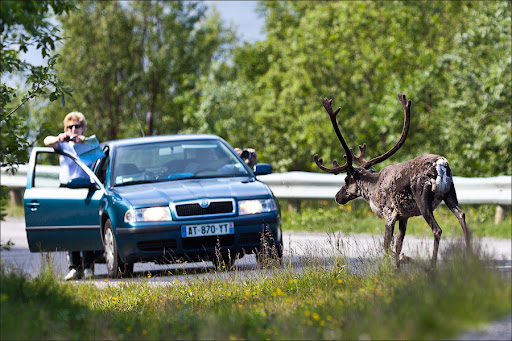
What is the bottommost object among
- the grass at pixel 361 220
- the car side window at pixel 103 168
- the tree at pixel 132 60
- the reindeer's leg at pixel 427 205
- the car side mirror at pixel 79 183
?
the grass at pixel 361 220

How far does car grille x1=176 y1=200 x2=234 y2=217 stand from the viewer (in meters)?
10.4

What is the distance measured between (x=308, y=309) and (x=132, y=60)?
41.2 metres

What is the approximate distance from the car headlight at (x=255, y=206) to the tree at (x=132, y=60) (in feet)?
113

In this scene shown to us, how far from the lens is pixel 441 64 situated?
75.0 feet

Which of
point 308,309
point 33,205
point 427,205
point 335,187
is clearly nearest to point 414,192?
point 427,205

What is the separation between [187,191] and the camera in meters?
10.6

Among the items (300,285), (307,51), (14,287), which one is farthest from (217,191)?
(307,51)

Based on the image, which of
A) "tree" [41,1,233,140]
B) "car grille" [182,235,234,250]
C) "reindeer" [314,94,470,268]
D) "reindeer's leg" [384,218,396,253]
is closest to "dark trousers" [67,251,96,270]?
"car grille" [182,235,234,250]


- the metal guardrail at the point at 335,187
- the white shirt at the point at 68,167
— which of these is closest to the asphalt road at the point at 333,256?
the white shirt at the point at 68,167

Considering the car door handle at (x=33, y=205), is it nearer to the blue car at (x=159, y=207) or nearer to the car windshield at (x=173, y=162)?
the blue car at (x=159, y=207)

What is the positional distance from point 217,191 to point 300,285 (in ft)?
9.74

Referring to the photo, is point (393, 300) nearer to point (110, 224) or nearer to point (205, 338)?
point (205, 338)

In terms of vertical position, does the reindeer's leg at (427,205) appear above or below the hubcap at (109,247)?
above

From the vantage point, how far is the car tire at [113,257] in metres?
10.7
